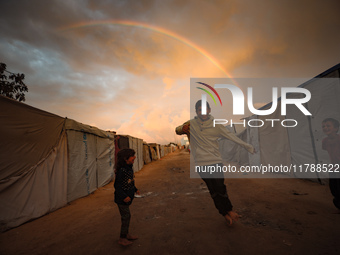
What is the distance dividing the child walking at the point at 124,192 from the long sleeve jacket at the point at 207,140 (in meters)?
1.32

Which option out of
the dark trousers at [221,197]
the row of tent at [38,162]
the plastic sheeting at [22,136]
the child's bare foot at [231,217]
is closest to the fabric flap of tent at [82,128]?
the row of tent at [38,162]

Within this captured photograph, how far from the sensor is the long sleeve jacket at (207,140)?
3016 mm

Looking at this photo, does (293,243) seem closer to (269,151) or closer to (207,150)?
(207,150)

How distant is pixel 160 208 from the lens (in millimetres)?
4270

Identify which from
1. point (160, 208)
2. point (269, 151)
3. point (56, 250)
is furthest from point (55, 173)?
point (269, 151)

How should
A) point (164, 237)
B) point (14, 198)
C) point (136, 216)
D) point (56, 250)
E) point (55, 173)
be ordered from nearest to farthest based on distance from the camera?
1. point (56, 250)
2. point (164, 237)
3. point (14, 198)
4. point (136, 216)
5. point (55, 173)

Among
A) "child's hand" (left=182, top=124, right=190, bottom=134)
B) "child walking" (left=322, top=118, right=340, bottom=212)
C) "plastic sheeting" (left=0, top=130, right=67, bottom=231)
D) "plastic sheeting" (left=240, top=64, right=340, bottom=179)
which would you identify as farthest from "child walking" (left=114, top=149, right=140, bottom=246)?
"plastic sheeting" (left=240, top=64, right=340, bottom=179)

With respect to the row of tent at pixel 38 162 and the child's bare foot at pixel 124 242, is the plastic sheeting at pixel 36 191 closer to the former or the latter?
the row of tent at pixel 38 162

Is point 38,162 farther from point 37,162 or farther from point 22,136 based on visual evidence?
point 22,136

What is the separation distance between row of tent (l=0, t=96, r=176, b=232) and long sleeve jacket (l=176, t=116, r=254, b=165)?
393 cm

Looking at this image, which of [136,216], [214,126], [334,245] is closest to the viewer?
[334,245]

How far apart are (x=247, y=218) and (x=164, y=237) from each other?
5.85 ft

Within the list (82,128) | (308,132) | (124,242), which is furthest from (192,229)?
(308,132)

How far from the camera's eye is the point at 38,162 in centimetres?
410
